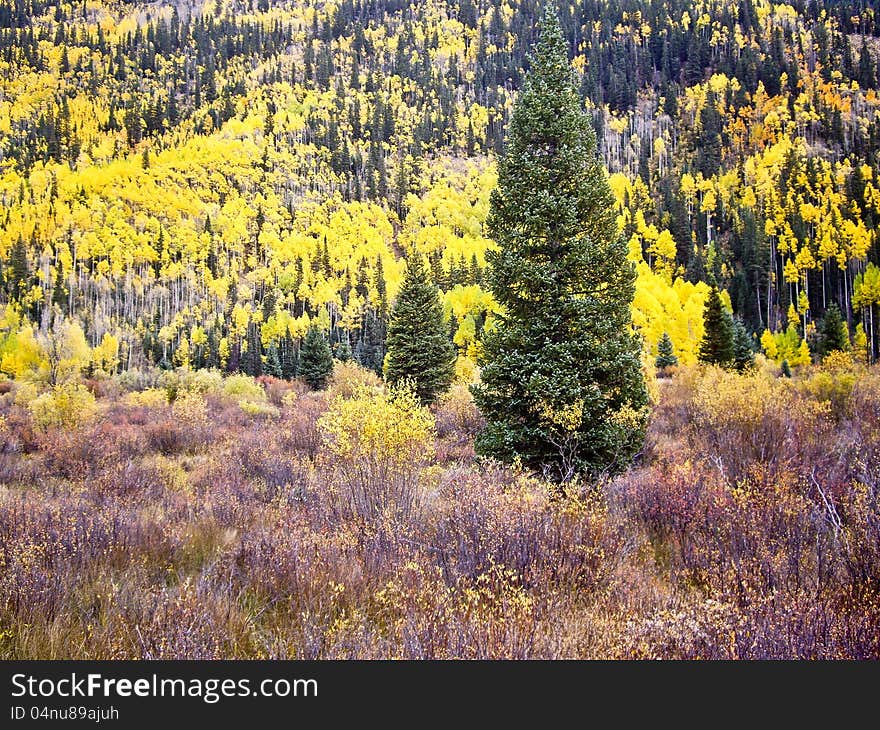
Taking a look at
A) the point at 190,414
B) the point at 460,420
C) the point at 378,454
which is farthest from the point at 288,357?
the point at 378,454

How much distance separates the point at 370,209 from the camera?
132 meters

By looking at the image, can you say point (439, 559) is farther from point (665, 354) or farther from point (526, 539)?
point (665, 354)

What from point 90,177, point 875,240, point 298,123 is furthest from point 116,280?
point 875,240

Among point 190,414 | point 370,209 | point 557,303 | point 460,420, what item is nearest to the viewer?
point 557,303

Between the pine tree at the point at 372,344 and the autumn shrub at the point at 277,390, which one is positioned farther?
the pine tree at the point at 372,344

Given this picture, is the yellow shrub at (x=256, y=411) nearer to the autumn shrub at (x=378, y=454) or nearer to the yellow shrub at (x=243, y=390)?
the yellow shrub at (x=243, y=390)

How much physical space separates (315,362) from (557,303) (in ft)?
115

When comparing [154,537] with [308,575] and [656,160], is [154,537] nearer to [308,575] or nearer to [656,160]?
[308,575]

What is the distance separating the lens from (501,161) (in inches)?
418

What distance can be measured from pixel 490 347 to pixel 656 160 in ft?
571

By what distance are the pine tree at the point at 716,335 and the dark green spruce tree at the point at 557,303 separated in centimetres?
2483

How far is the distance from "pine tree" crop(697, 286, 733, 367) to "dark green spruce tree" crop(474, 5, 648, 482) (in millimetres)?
24827

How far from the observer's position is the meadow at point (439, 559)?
2943mm

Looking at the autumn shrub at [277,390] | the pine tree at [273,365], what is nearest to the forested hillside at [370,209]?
the pine tree at [273,365]
